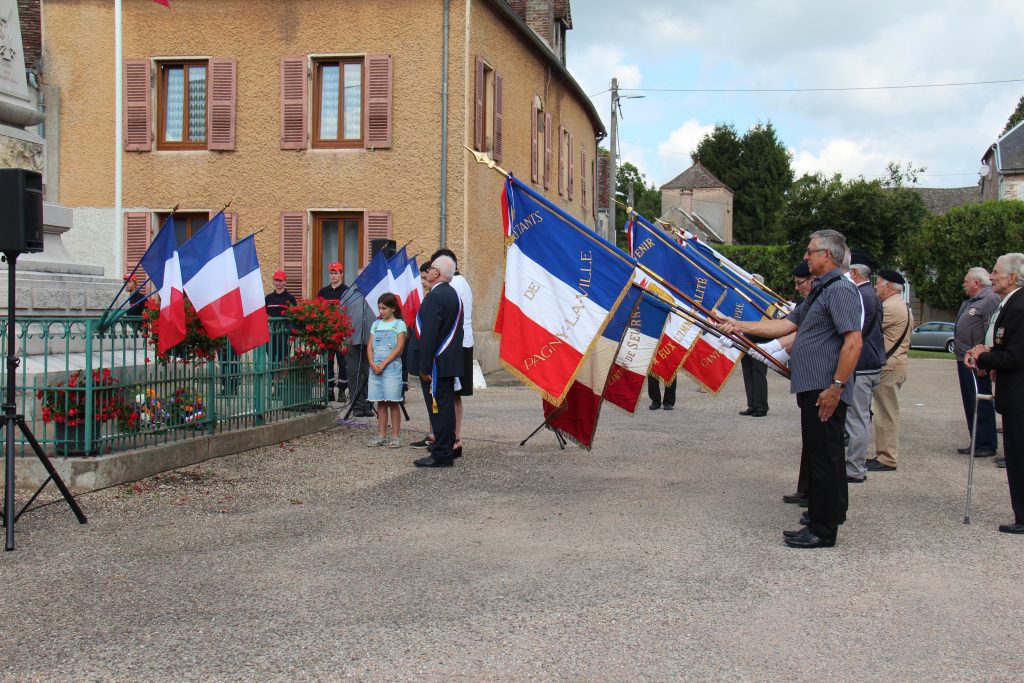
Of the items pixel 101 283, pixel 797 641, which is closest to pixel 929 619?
pixel 797 641

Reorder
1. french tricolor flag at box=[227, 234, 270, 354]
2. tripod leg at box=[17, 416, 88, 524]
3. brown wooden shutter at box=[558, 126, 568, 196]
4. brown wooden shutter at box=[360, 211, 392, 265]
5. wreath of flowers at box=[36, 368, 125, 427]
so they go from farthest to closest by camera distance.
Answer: brown wooden shutter at box=[558, 126, 568, 196] → brown wooden shutter at box=[360, 211, 392, 265] → french tricolor flag at box=[227, 234, 270, 354] → wreath of flowers at box=[36, 368, 125, 427] → tripod leg at box=[17, 416, 88, 524]

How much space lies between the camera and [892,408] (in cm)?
936

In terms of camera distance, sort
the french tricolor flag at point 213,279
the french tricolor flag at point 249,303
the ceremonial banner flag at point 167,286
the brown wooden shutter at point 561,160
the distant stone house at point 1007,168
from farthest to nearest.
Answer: the distant stone house at point 1007,168, the brown wooden shutter at point 561,160, the french tricolor flag at point 249,303, the french tricolor flag at point 213,279, the ceremonial banner flag at point 167,286

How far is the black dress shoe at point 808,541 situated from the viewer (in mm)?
6246

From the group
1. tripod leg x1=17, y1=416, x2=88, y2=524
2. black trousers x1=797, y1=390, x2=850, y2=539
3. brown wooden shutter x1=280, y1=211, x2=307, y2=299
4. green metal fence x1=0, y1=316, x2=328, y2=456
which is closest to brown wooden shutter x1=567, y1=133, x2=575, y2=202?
brown wooden shutter x1=280, y1=211, x2=307, y2=299

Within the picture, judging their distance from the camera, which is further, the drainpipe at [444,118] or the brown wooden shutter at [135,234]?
the brown wooden shutter at [135,234]

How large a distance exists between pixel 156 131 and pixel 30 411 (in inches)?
528

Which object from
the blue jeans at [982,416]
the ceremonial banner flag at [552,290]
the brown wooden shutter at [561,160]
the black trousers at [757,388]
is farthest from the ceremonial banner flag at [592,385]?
the brown wooden shutter at [561,160]

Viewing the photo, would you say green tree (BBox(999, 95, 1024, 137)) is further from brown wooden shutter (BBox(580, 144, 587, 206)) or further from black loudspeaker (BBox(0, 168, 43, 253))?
black loudspeaker (BBox(0, 168, 43, 253))

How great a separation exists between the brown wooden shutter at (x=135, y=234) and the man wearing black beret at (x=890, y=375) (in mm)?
15031

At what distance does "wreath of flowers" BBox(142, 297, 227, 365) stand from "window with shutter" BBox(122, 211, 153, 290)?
12.0 metres

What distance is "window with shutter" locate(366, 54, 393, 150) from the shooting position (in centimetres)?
1917

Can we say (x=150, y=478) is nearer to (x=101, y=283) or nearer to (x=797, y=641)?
(x=101, y=283)

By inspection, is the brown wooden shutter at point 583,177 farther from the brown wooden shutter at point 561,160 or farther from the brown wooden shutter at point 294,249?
the brown wooden shutter at point 294,249
